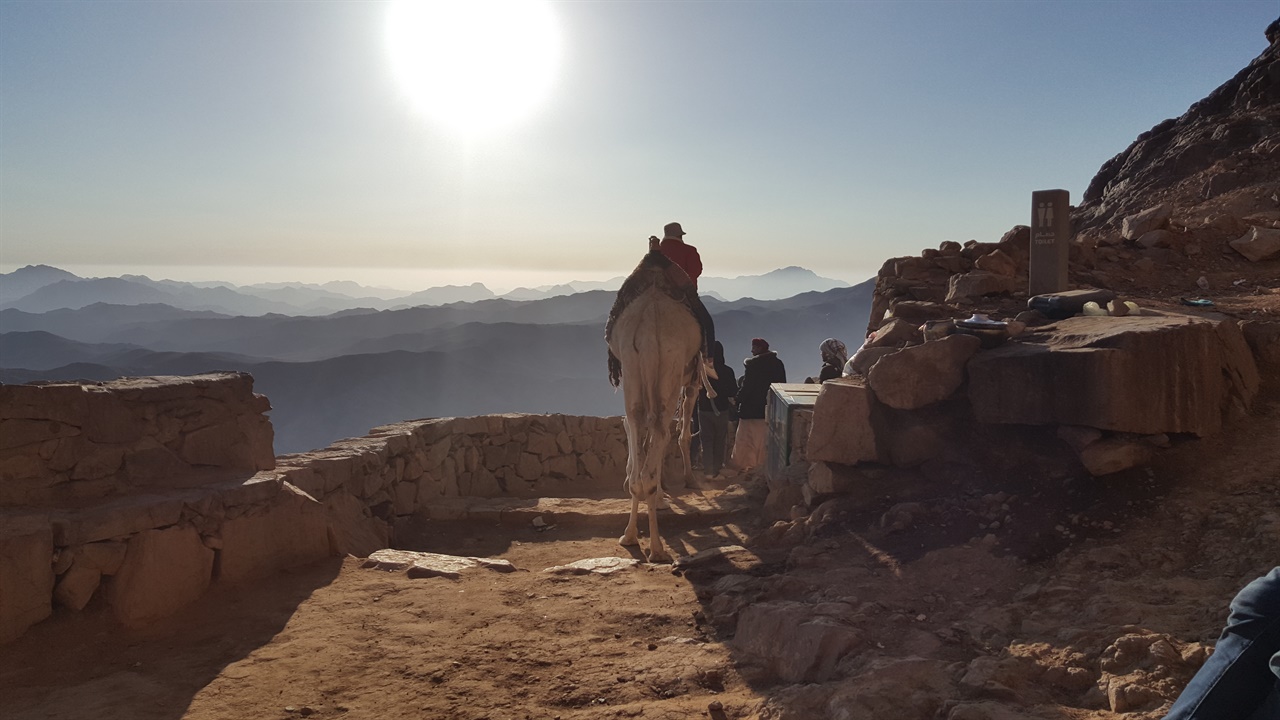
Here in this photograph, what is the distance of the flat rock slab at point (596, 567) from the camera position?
17.3 feet

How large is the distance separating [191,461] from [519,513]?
12.4 feet

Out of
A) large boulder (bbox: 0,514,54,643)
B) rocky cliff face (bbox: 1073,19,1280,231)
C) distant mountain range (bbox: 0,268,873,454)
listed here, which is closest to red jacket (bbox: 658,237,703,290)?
large boulder (bbox: 0,514,54,643)

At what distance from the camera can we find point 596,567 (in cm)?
541

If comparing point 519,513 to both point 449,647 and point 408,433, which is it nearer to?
point 408,433

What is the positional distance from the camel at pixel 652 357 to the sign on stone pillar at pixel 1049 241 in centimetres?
378

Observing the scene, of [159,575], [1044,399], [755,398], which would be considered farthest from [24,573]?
[755,398]

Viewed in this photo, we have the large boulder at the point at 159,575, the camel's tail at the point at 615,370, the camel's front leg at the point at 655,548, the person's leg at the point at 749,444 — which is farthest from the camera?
the person's leg at the point at 749,444

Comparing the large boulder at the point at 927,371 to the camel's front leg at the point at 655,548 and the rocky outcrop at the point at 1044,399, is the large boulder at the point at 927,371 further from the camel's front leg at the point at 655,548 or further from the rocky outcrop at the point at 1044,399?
the camel's front leg at the point at 655,548

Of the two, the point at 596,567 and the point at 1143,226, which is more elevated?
the point at 1143,226

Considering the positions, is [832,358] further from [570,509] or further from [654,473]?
[654,473]

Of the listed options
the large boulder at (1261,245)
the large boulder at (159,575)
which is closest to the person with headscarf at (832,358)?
the large boulder at (1261,245)

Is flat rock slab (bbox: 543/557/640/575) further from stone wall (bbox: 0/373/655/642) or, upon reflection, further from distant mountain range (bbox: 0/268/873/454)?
distant mountain range (bbox: 0/268/873/454)

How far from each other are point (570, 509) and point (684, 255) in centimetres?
317

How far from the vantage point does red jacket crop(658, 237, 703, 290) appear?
7570mm
